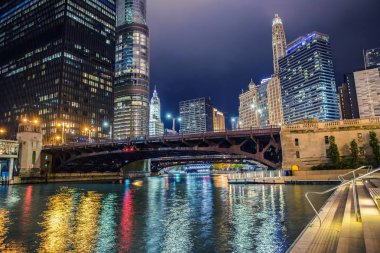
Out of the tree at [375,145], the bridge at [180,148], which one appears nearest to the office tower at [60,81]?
the bridge at [180,148]

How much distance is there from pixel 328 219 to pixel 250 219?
6.74 m

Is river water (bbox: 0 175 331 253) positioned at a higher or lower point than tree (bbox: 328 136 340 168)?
lower

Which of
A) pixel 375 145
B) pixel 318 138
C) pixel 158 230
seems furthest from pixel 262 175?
pixel 158 230

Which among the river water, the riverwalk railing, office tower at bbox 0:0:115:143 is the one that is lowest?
the river water

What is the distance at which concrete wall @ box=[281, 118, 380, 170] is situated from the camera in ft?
175

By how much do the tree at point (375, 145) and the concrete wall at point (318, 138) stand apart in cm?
232

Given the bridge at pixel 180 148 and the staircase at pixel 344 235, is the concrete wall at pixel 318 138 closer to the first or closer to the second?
the bridge at pixel 180 148

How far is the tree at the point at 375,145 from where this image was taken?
49.2 m

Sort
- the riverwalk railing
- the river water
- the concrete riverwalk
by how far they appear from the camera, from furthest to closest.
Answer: the riverwalk railing
the river water
the concrete riverwalk

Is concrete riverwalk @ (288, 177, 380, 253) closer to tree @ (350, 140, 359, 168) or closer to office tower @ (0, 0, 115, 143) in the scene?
tree @ (350, 140, 359, 168)

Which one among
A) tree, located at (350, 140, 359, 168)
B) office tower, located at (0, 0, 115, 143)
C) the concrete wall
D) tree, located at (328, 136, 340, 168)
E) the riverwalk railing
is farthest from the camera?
office tower, located at (0, 0, 115, 143)

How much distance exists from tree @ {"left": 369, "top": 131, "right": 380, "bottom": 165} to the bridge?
16.0 meters

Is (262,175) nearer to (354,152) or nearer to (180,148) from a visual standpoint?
(354,152)

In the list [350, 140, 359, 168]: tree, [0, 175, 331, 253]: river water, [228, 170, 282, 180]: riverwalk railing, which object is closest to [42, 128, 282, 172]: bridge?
[228, 170, 282, 180]: riverwalk railing
